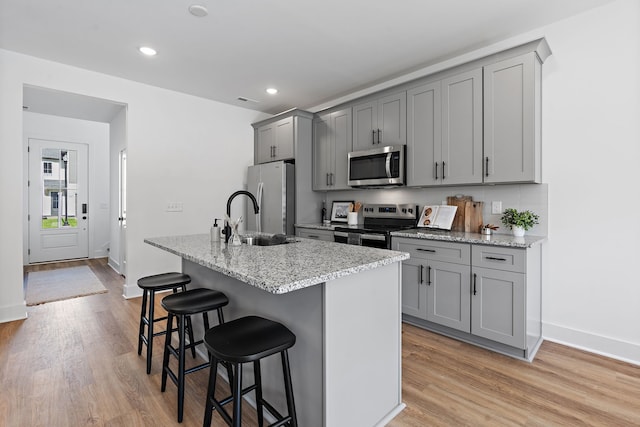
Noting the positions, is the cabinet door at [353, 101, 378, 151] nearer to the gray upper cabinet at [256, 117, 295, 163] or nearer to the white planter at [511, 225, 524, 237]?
the gray upper cabinet at [256, 117, 295, 163]

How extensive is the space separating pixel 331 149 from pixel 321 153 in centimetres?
20

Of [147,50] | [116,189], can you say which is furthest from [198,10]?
[116,189]

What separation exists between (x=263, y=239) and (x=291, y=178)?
6.26ft

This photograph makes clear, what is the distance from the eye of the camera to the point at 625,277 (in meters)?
2.40

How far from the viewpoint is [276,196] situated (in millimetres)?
4316

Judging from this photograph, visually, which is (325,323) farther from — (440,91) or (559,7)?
(559,7)

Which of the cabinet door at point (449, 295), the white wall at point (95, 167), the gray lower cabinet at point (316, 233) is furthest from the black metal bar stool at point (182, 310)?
the white wall at point (95, 167)

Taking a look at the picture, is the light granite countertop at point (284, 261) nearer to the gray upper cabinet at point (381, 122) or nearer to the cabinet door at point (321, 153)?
the gray upper cabinet at point (381, 122)

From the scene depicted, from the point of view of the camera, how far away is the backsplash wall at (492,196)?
2.76 m

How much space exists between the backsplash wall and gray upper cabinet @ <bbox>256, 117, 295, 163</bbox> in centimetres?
136

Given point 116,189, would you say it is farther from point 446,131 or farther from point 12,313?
point 446,131

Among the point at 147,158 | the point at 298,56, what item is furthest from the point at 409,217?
the point at 147,158

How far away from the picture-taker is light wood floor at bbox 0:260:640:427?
1766 millimetres

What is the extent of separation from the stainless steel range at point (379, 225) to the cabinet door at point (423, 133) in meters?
0.43
